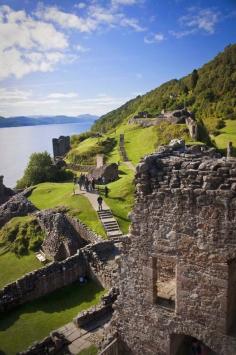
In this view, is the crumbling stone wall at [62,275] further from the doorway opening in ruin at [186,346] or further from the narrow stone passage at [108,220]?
the doorway opening in ruin at [186,346]

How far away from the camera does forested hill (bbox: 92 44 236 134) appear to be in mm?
75500

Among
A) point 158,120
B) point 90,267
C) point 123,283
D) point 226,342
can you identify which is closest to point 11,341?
point 90,267

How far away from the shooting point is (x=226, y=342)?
29.6 ft

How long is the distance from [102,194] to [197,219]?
71.2ft

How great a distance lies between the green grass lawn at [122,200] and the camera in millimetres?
25359

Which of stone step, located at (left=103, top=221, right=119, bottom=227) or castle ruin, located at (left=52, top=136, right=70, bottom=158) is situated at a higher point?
castle ruin, located at (left=52, top=136, right=70, bottom=158)

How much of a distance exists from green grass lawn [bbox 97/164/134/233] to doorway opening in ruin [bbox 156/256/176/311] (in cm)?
1196

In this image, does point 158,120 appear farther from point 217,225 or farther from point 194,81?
point 217,225

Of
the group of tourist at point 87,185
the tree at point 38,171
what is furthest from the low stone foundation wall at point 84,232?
the tree at point 38,171

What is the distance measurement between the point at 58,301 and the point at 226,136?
47.5 metres

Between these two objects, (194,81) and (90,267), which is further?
(194,81)

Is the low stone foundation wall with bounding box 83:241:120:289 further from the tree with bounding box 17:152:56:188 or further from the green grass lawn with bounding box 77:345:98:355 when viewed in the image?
the tree with bounding box 17:152:56:188

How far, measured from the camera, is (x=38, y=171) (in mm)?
45531

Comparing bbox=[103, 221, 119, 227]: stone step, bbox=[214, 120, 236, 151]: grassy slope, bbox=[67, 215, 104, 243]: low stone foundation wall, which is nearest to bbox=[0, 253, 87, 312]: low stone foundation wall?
bbox=[67, 215, 104, 243]: low stone foundation wall
